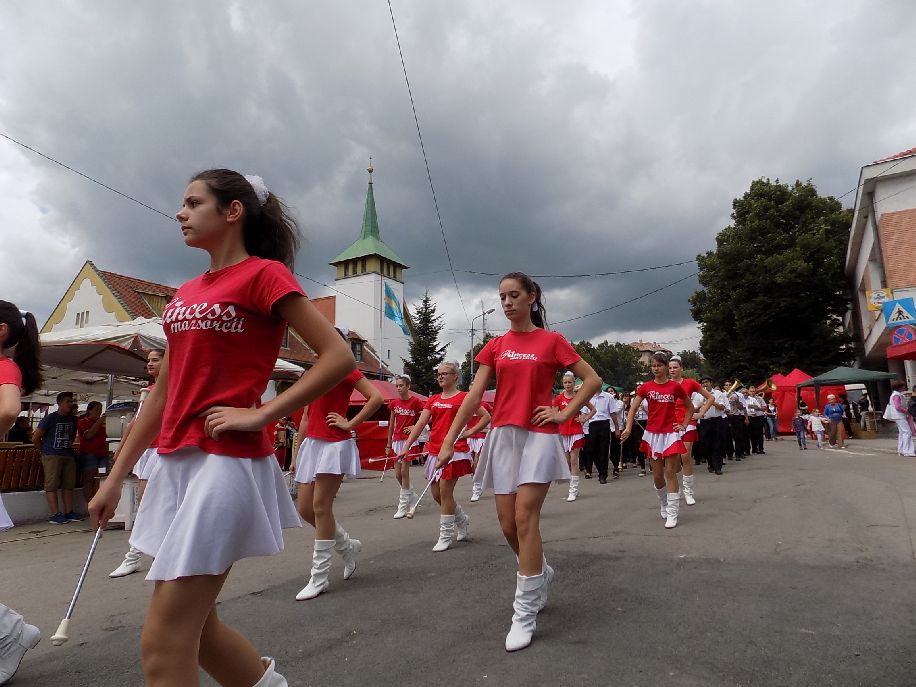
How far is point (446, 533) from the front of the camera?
633 cm

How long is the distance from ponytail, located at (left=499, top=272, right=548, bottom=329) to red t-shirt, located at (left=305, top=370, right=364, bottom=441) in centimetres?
163

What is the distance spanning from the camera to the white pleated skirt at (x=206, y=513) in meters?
1.78

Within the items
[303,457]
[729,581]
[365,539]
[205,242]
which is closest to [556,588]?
[729,581]

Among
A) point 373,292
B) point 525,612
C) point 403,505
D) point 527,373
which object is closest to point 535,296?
point 527,373

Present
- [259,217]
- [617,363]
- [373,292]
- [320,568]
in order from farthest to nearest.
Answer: [617,363], [373,292], [320,568], [259,217]

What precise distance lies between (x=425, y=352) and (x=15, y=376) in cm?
4632

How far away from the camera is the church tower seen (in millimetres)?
58406

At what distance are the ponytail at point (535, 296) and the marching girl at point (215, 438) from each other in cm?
233

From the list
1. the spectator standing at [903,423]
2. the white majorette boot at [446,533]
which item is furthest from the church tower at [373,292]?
the white majorette boot at [446,533]

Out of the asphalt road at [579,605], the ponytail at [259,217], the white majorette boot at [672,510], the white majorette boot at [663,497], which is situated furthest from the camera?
the white majorette boot at [663,497]

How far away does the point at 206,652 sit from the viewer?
6.47ft

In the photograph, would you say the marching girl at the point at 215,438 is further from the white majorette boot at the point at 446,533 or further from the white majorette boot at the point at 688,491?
the white majorette boot at the point at 688,491

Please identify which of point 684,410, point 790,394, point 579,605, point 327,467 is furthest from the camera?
point 790,394

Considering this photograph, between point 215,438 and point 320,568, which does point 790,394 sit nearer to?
point 320,568
